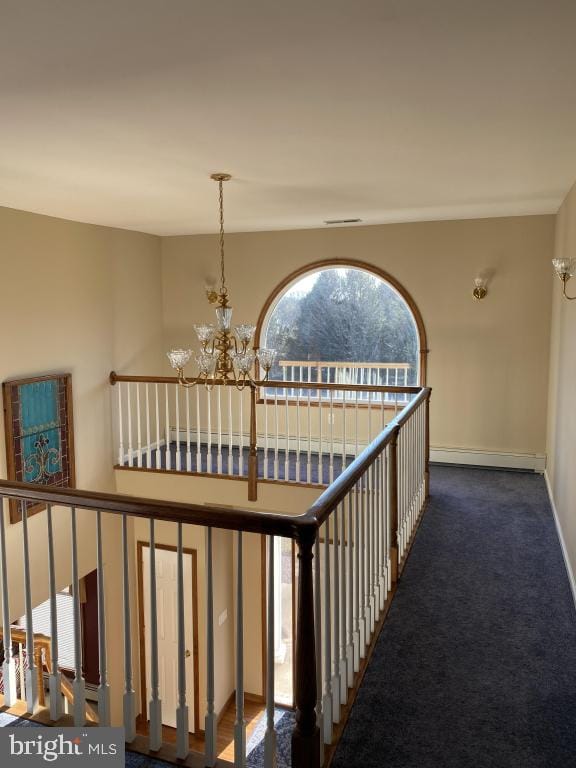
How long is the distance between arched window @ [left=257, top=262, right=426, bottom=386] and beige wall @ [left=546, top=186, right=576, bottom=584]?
1.44 meters

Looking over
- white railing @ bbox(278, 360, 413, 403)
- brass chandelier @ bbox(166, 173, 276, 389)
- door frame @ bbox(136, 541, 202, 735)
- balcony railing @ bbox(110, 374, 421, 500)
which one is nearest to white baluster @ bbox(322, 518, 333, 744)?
brass chandelier @ bbox(166, 173, 276, 389)

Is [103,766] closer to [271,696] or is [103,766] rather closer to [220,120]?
[271,696]

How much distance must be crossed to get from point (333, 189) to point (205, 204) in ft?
4.01

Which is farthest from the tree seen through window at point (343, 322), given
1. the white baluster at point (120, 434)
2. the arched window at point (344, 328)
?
the white baluster at point (120, 434)

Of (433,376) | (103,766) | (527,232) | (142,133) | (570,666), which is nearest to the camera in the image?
(103,766)

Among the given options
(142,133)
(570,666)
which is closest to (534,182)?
(142,133)

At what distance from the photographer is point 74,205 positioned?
17.2 feet

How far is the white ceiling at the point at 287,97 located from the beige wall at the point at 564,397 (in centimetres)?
48

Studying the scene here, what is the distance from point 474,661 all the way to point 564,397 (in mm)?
2375

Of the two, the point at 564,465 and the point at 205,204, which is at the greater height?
the point at 205,204

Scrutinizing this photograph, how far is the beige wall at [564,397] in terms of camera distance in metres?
3.94

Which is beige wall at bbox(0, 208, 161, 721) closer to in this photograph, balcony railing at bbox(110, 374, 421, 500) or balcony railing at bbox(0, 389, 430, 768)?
balcony railing at bbox(110, 374, 421, 500)

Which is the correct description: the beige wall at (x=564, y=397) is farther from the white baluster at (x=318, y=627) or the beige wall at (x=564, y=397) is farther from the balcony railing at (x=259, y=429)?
the white baluster at (x=318, y=627)

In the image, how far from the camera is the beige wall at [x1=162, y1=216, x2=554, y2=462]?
6.13m
